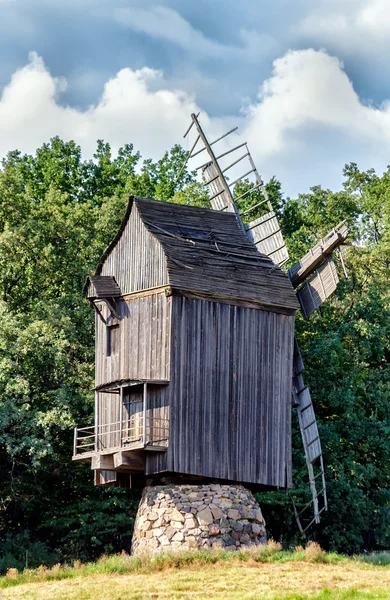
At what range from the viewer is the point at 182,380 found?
103 ft

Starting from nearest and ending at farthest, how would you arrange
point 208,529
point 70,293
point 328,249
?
point 208,529 < point 328,249 < point 70,293

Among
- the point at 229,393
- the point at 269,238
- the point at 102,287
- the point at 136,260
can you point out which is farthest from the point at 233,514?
the point at 269,238

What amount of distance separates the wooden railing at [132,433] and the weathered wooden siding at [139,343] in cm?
123

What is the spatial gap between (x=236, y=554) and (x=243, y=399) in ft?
15.4

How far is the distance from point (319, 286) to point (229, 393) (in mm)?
6084

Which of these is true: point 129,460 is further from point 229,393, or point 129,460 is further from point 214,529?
point 229,393

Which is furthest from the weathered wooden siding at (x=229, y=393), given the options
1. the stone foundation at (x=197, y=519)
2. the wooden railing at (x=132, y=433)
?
the stone foundation at (x=197, y=519)

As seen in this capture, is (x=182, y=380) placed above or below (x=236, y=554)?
above

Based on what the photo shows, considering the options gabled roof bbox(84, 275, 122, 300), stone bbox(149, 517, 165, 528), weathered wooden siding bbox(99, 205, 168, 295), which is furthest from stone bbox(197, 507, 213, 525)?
gabled roof bbox(84, 275, 122, 300)

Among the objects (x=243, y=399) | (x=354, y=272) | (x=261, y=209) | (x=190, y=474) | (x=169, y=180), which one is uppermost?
(x=169, y=180)

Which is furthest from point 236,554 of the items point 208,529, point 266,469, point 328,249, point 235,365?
point 328,249

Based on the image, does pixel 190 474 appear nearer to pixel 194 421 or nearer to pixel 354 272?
pixel 194 421

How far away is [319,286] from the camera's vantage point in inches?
1430

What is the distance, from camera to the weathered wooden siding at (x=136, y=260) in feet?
107
